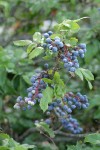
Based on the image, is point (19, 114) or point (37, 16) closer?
point (19, 114)

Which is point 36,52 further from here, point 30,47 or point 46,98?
point 46,98

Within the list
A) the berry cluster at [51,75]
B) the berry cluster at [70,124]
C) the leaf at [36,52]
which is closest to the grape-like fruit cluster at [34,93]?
the berry cluster at [51,75]

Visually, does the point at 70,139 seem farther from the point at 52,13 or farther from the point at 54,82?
the point at 52,13

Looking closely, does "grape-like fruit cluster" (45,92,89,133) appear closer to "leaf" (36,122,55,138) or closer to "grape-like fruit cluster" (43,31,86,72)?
"leaf" (36,122,55,138)

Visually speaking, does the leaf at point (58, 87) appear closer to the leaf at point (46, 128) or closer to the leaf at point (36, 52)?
the leaf at point (36, 52)

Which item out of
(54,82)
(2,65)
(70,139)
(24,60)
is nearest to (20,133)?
(70,139)

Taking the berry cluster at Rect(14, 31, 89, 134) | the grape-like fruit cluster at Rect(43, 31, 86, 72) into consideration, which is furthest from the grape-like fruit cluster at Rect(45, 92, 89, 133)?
the grape-like fruit cluster at Rect(43, 31, 86, 72)
